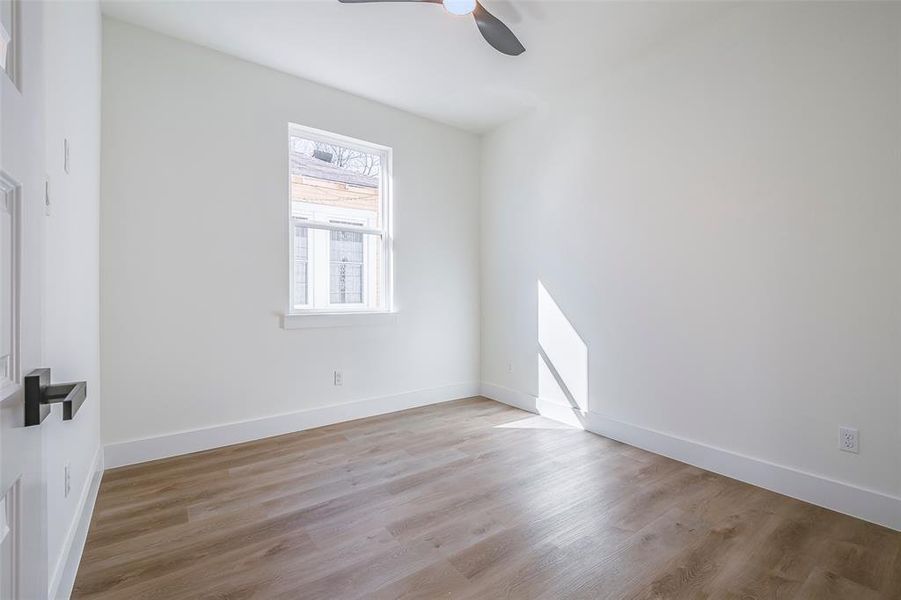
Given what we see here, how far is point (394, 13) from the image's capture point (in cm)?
244

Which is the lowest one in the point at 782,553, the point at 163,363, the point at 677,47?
the point at 782,553

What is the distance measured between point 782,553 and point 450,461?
1.67 m

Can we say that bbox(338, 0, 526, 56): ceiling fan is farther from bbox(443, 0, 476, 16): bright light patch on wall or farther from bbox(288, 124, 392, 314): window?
bbox(288, 124, 392, 314): window

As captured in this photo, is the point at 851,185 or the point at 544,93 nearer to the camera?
the point at 851,185

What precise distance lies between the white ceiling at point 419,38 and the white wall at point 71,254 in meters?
0.63

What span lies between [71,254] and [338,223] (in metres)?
1.91

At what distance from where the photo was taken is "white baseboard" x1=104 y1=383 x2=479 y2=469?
255 centimetres

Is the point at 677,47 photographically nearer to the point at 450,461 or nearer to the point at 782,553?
the point at 782,553

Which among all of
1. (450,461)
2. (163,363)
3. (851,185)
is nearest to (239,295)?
(163,363)

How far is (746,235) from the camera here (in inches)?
92.2

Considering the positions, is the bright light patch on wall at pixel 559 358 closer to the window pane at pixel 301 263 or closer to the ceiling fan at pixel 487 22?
the ceiling fan at pixel 487 22

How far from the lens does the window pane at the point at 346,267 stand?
343 cm

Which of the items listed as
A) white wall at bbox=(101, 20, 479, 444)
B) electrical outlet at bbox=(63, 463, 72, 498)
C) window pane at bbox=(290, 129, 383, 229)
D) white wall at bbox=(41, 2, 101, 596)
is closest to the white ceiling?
white wall at bbox=(101, 20, 479, 444)

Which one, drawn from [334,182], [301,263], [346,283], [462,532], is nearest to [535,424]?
[462,532]
